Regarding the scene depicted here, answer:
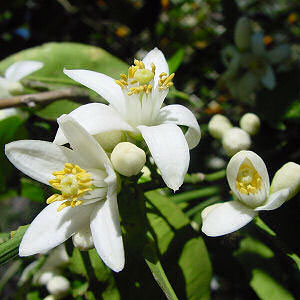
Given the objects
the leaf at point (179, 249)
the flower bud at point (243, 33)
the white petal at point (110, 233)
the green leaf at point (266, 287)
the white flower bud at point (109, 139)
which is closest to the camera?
the white petal at point (110, 233)

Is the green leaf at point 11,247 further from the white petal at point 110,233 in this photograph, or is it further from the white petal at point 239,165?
the white petal at point 239,165

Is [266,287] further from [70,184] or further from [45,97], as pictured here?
[45,97]

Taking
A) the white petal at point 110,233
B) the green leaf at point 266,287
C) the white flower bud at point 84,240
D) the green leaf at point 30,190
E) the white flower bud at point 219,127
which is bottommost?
the green leaf at point 266,287

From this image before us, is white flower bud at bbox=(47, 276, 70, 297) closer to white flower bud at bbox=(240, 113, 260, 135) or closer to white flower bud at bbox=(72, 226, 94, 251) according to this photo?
white flower bud at bbox=(72, 226, 94, 251)

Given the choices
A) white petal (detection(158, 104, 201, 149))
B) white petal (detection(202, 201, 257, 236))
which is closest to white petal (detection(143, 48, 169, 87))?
white petal (detection(158, 104, 201, 149))

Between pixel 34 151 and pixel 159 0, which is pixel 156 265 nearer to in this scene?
pixel 34 151

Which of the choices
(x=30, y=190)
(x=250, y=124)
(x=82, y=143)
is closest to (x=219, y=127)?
(x=250, y=124)

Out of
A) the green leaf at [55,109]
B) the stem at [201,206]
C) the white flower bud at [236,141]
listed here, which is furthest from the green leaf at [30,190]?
the white flower bud at [236,141]
